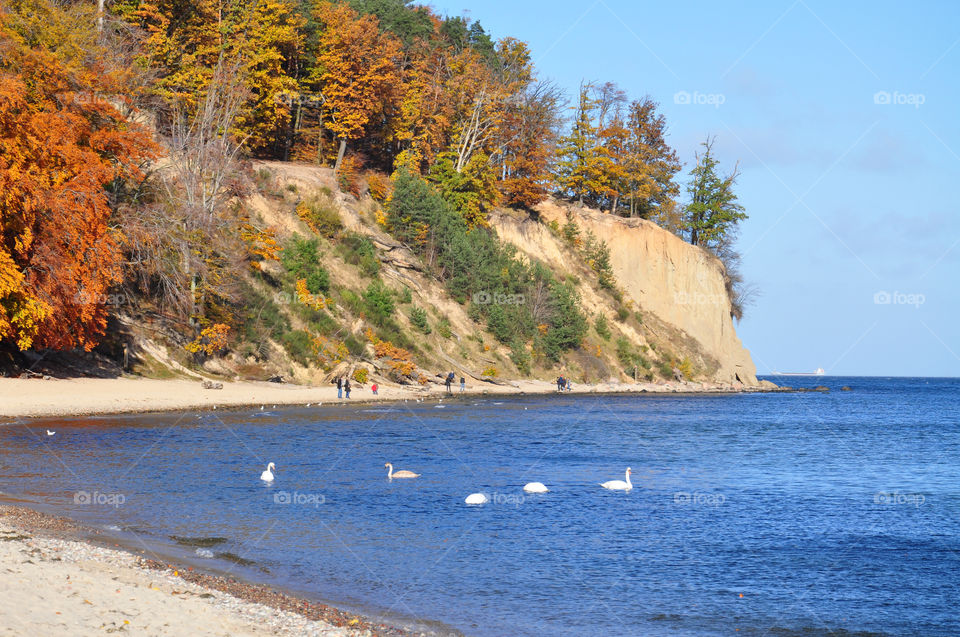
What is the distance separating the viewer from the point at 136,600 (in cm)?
1161

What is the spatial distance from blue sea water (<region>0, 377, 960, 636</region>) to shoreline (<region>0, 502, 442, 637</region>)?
110cm

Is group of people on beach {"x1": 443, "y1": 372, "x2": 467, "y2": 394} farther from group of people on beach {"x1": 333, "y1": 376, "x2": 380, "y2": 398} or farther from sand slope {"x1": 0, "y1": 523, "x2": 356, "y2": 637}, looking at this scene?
sand slope {"x1": 0, "y1": 523, "x2": 356, "y2": 637}

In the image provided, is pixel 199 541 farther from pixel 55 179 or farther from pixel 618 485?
pixel 55 179

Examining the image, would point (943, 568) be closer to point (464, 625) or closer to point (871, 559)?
point (871, 559)

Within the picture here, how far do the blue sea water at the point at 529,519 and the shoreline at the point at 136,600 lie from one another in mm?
1098

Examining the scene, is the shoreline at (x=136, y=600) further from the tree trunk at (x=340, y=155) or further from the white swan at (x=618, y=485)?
the tree trunk at (x=340, y=155)

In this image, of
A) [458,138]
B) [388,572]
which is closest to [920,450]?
[388,572]

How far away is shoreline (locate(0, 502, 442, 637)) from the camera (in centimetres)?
1066

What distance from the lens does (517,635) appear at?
12.4m

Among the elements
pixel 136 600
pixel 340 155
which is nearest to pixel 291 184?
pixel 340 155

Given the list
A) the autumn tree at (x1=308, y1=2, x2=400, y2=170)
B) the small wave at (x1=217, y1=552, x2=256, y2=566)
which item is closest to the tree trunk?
the autumn tree at (x1=308, y1=2, x2=400, y2=170)

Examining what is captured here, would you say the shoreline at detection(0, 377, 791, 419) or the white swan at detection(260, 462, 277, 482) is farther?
the shoreline at detection(0, 377, 791, 419)

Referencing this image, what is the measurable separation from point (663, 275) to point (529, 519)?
7437 cm

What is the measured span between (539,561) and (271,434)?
20.4m
